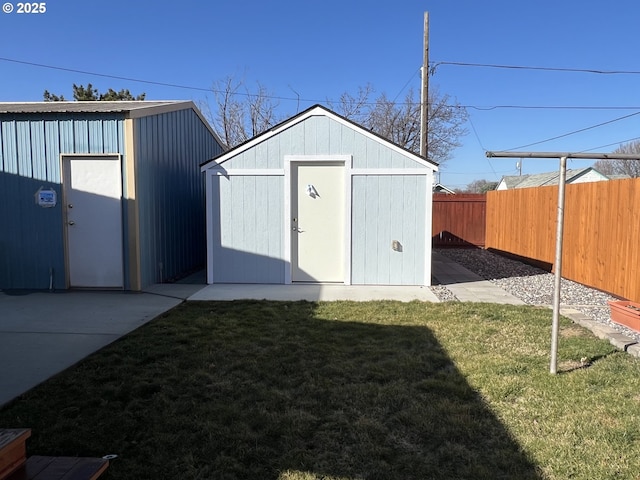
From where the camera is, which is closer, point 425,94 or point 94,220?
point 94,220

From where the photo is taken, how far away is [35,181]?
7.42 metres

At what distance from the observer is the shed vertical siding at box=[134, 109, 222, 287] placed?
25.2 feet

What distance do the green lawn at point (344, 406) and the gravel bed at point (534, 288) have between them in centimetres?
149

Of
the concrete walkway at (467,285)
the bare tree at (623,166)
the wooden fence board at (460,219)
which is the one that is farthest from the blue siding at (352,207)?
the bare tree at (623,166)

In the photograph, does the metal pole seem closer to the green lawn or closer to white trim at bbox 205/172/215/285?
the green lawn

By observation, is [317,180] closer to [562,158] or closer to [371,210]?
[371,210]

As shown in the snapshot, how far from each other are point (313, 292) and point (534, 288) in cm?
397

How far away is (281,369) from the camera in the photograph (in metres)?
3.99

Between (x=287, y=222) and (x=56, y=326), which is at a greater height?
(x=287, y=222)

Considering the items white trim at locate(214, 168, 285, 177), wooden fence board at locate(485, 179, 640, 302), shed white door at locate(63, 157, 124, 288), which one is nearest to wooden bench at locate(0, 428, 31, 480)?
shed white door at locate(63, 157, 124, 288)

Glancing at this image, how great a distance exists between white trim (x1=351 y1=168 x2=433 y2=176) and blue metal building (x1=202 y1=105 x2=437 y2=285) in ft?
0.06

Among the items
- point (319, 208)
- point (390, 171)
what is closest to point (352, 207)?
point (319, 208)

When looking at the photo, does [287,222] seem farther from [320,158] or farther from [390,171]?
[390,171]

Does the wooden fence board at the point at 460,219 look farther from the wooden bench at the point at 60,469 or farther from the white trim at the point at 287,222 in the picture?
the wooden bench at the point at 60,469
